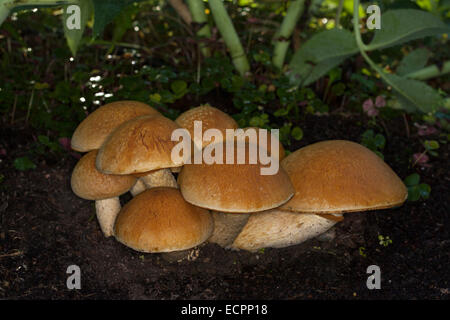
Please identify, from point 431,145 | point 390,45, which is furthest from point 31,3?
point 431,145

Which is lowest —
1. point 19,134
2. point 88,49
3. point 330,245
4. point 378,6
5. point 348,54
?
point 330,245

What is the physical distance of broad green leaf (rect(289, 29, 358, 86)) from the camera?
2.36 metres

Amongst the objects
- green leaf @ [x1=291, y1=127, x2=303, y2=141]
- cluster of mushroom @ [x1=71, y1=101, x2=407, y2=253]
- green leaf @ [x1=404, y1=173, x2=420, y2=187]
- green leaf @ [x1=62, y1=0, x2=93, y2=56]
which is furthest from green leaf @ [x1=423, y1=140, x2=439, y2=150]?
green leaf @ [x1=62, y1=0, x2=93, y2=56]

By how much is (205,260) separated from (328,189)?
0.61 m

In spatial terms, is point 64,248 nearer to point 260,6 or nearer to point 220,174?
point 220,174

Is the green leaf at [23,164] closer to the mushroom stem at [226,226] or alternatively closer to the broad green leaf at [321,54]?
the mushroom stem at [226,226]

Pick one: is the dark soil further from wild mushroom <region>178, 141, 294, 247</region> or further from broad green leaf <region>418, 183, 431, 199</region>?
wild mushroom <region>178, 141, 294, 247</region>

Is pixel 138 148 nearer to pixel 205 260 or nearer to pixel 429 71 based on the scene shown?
pixel 205 260

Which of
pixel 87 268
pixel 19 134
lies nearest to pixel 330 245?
pixel 87 268

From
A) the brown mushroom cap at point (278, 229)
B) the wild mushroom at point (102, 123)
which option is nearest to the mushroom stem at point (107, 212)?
the wild mushroom at point (102, 123)

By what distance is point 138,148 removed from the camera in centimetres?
154

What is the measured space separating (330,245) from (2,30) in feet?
8.33

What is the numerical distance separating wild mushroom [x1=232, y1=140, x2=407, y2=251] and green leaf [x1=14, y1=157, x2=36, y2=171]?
1118 mm

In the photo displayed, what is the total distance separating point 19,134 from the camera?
2490 millimetres
